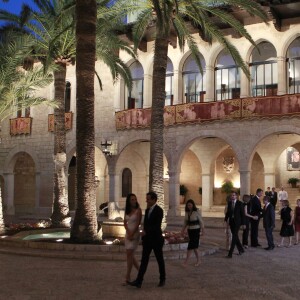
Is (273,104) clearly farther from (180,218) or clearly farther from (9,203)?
(9,203)

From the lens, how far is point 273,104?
78.6 feet

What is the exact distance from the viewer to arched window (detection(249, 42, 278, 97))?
1025 inches

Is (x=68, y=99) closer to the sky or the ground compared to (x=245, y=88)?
closer to the sky

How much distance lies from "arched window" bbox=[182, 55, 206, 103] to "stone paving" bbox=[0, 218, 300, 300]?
1553cm

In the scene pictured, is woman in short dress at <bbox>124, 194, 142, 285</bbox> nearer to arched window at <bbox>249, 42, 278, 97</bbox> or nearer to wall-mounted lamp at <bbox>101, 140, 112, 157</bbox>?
arched window at <bbox>249, 42, 278, 97</bbox>

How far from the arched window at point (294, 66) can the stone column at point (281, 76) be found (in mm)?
483

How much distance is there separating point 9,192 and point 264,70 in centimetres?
1690

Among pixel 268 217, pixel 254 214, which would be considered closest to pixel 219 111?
pixel 254 214

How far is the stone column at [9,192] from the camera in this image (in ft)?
108

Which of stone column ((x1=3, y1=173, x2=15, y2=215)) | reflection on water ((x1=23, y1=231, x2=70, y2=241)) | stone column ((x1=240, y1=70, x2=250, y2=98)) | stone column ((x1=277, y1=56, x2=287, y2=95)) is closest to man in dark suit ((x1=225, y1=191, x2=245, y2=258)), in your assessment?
reflection on water ((x1=23, y1=231, x2=70, y2=241))

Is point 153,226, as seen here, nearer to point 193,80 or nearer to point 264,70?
point 264,70

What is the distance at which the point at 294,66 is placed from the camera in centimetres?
2552

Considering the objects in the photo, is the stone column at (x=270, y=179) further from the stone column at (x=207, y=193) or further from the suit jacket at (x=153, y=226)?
the suit jacket at (x=153, y=226)

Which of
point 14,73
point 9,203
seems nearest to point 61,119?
point 14,73
